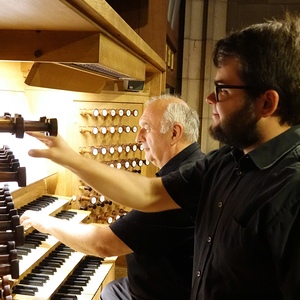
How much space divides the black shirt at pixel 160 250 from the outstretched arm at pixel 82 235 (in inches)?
2.5

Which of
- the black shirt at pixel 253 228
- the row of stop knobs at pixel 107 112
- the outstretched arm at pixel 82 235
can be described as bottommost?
the outstretched arm at pixel 82 235

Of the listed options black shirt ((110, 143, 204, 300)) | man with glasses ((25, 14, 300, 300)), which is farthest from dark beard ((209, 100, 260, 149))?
black shirt ((110, 143, 204, 300))

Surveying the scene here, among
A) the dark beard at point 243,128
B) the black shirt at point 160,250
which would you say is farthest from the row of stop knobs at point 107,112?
the dark beard at point 243,128

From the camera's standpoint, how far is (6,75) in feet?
9.00

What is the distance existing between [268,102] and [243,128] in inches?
4.7

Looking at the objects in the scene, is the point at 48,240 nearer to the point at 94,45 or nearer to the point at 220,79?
the point at 94,45

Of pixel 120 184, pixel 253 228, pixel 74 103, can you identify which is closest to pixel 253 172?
pixel 253 228

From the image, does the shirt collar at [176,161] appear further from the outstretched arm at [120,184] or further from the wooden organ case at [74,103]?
the wooden organ case at [74,103]

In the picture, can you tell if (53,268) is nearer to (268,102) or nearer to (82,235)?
(82,235)

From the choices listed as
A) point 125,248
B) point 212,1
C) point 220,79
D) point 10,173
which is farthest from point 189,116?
point 212,1

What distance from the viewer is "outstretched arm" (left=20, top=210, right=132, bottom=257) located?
7.43 ft

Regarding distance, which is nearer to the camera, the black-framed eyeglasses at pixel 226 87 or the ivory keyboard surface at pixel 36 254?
the black-framed eyeglasses at pixel 226 87

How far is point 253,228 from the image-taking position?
4.30 ft

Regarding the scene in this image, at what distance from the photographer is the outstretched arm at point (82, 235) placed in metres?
2.26
